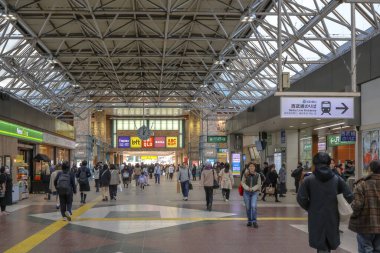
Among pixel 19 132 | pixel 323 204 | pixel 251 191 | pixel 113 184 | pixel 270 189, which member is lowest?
pixel 270 189

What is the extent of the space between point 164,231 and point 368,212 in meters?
6.30

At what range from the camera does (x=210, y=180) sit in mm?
16844

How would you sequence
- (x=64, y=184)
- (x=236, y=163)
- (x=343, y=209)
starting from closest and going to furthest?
1. (x=343, y=209)
2. (x=64, y=184)
3. (x=236, y=163)

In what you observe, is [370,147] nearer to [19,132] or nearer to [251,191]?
[251,191]

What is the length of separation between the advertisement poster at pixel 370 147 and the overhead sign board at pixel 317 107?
143 cm

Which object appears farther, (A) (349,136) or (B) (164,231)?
(A) (349,136)

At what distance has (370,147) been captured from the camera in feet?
46.6

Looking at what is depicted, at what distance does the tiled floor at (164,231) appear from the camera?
9828 mm

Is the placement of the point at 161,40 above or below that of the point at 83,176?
above

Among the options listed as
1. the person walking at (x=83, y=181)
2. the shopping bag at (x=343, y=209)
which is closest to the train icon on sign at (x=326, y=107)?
Result: the shopping bag at (x=343, y=209)

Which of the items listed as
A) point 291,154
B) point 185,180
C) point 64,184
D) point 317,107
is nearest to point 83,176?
point 185,180

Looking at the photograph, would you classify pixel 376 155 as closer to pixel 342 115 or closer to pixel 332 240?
pixel 342 115

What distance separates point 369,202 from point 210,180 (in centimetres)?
1064

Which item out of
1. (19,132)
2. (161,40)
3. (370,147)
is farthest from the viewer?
(161,40)
